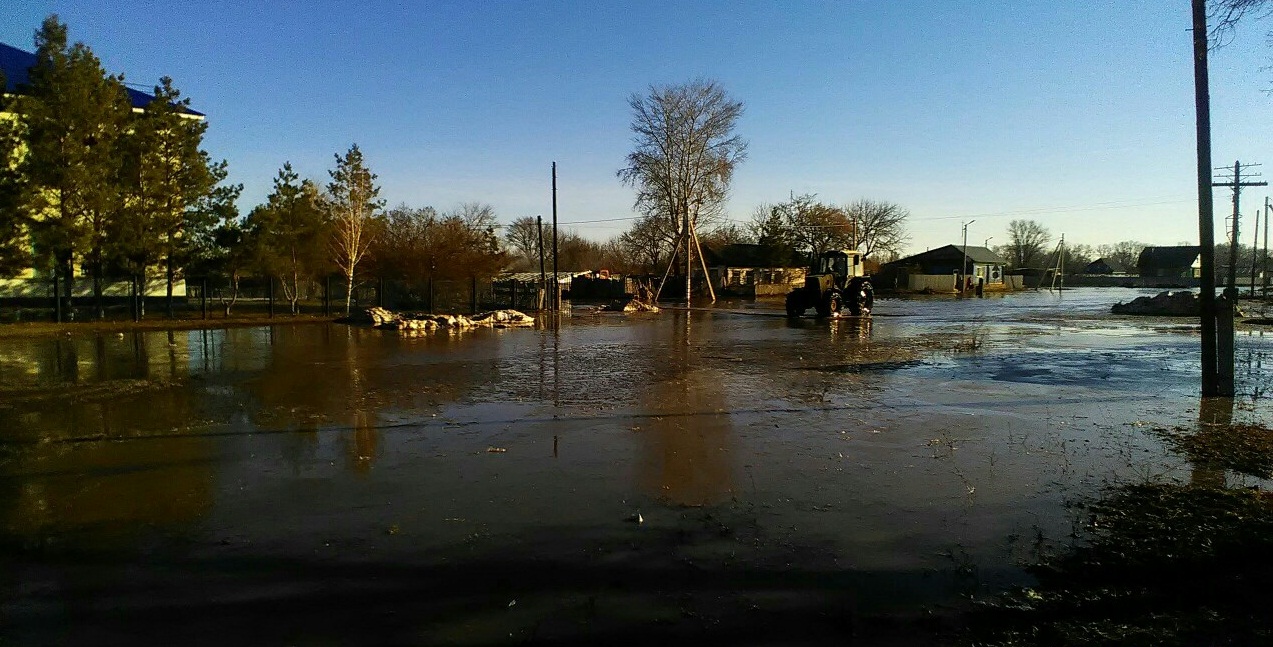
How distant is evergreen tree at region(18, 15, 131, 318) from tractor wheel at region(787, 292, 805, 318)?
24.4 m

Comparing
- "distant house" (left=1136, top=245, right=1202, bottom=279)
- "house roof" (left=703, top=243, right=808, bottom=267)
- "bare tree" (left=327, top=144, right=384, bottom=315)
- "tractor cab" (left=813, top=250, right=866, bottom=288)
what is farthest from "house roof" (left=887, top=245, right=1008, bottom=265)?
"bare tree" (left=327, top=144, right=384, bottom=315)

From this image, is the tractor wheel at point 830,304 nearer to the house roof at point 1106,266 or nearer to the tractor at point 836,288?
the tractor at point 836,288

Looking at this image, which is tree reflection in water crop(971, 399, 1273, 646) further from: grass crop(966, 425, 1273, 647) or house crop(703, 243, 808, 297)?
house crop(703, 243, 808, 297)

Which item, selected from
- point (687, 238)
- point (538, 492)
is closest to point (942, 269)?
point (687, 238)

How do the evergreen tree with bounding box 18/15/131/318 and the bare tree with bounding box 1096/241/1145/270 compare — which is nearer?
the evergreen tree with bounding box 18/15/131/318

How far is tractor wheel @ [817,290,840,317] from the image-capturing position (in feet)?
96.4

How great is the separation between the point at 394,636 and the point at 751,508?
2805 mm

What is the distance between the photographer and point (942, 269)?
88.8 meters

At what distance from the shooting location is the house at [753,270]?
5703cm

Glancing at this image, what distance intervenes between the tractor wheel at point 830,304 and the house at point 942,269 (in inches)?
1760

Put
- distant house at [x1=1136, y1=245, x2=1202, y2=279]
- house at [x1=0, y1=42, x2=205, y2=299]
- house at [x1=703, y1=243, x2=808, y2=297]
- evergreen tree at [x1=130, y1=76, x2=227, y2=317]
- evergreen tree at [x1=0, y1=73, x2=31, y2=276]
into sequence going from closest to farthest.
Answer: evergreen tree at [x1=0, y1=73, x2=31, y2=276] < evergreen tree at [x1=130, y1=76, x2=227, y2=317] < house at [x1=0, y1=42, x2=205, y2=299] < house at [x1=703, y1=243, x2=808, y2=297] < distant house at [x1=1136, y1=245, x2=1202, y2=279]

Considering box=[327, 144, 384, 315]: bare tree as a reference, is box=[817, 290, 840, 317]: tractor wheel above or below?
below

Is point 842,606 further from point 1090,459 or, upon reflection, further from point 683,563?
point 1090,459

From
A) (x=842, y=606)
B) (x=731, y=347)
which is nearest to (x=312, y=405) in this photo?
(x=842, y=606)
